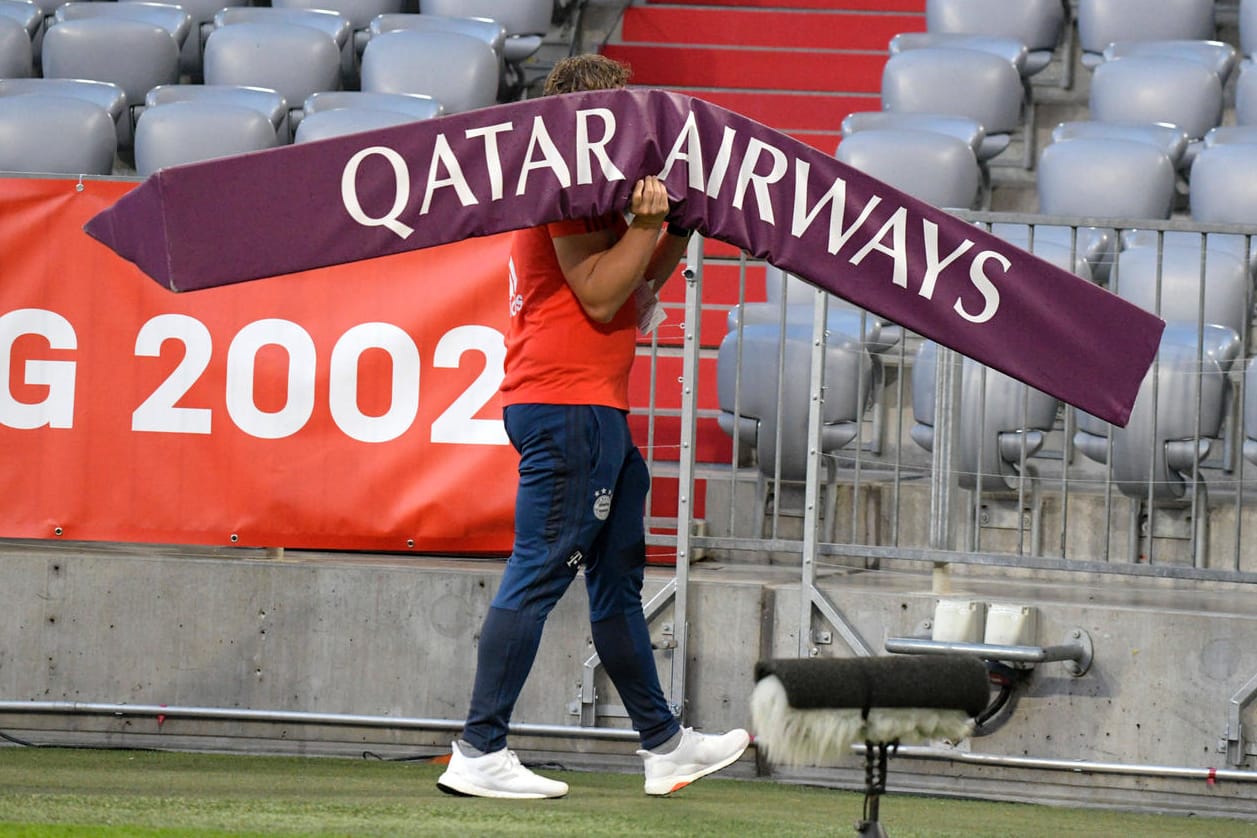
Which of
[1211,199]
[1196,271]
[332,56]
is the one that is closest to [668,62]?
[332,56]

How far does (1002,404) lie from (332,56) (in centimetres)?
459

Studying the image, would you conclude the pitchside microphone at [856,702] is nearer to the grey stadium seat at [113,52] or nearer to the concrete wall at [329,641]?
the concrete wall at [329,641]

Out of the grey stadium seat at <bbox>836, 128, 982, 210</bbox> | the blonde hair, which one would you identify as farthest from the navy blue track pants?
the grey stadium seat at <bbox>836, 128, 982, 210</bbox>

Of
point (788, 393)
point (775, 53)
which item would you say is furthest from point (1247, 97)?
point (788, 393)

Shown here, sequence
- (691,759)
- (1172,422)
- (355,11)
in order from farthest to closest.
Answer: (355,11)
(1172,422)
(691,759)

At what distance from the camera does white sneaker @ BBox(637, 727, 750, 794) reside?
13.3 ft

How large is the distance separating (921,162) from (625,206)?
12.0 ft

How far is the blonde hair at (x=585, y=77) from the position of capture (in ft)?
12.9

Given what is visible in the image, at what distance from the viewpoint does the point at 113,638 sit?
528cm

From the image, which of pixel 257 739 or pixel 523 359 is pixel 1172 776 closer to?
pixel 523 359

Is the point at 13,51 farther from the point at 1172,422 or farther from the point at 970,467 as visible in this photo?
the point at 1172,422

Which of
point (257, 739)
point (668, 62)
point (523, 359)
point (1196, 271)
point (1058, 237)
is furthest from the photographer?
point (668, 62)

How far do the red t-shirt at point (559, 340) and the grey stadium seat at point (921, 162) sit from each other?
352 cm

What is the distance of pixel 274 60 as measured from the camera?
8.70m
